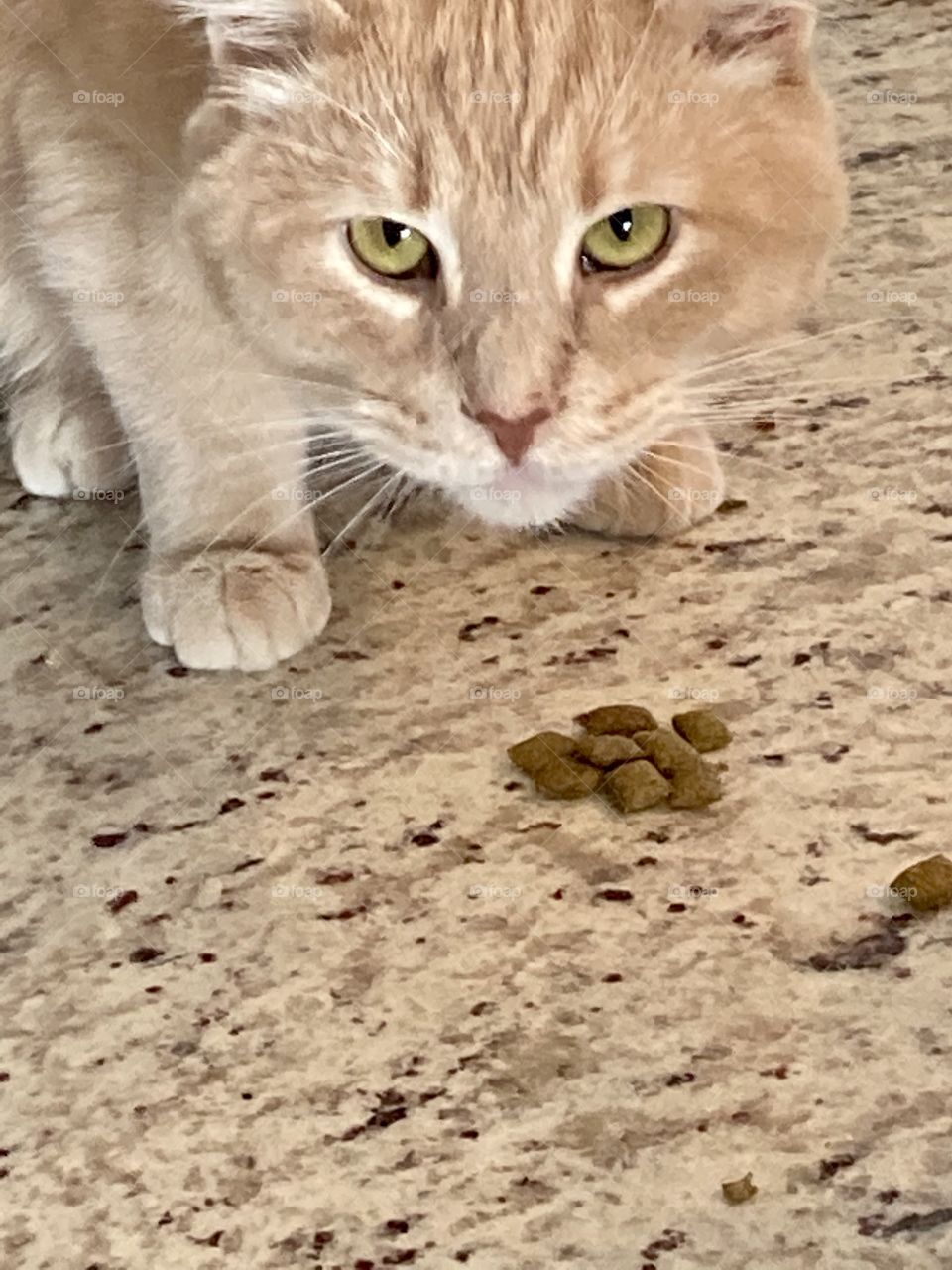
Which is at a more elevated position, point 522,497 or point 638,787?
point 522,497

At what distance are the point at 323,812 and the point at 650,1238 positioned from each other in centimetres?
39

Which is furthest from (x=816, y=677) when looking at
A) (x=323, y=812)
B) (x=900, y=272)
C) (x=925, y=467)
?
(x=900, y=272)

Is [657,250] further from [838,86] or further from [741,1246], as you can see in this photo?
[838,86]
